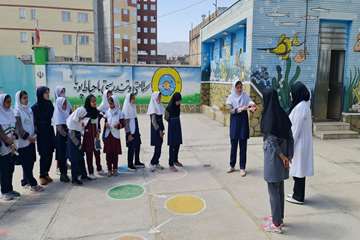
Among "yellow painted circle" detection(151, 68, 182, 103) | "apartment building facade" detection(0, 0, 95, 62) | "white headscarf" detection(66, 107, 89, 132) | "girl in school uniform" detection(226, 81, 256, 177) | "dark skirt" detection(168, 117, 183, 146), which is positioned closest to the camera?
"white headscarf" detection(66, 107, 89, 132)

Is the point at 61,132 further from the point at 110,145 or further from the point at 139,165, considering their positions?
the point at 139,165

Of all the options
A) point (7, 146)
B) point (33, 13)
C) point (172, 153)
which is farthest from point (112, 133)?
point (33, 13)

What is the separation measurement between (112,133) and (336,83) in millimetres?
7872

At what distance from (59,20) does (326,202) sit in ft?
152

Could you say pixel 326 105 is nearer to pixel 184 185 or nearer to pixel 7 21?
pixel 184 185

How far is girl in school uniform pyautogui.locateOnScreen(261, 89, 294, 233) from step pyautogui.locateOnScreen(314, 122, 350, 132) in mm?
6517

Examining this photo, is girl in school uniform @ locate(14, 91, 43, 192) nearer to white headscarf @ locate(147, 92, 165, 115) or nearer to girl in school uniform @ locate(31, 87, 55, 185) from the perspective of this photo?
girl in school uniform @ locate(31, 87, 55, 185)

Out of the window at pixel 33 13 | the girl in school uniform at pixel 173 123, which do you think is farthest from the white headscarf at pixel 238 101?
the window at pixel 33 13

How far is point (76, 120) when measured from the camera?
17.0 feet

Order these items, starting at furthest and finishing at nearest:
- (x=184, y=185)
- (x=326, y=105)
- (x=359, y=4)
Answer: (x=326, y=105), (x=359, y=4), (x=184, y=185)

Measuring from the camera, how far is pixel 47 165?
5.49m

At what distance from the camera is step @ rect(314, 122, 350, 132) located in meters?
9.34

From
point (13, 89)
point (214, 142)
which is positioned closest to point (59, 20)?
point (13, 89)

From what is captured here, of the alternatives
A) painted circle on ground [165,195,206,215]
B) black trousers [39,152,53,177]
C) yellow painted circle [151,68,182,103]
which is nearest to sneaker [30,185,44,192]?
black trousers [39,152,53,177]
